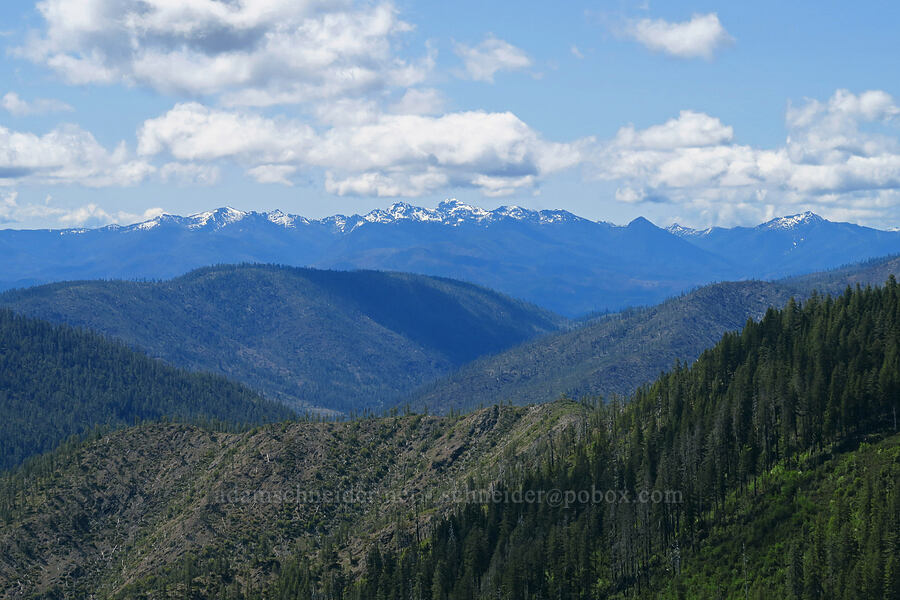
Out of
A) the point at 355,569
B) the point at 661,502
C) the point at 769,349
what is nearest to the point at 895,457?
the point at 661,502

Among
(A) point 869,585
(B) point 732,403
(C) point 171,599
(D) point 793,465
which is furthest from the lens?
(C) point 171,599

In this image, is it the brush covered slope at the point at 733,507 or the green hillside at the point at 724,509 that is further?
the green hillside at the point at 724,509

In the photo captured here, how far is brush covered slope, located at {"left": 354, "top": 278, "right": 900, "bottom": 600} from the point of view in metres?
135

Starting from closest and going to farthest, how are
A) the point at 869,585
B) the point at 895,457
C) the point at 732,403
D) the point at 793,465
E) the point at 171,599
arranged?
the point at 869,585 < the point at 895,457 < the point at 793,465 < the point at 732,403 < the point at 171,599

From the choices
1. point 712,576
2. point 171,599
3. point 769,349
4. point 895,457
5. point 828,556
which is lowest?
point 171,599

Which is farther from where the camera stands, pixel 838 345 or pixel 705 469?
pixel 838 345

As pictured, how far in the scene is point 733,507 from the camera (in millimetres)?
157125

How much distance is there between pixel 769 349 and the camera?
656ft

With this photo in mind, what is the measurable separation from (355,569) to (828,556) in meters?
109

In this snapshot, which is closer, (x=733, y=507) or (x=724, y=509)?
(x=733, y=507)

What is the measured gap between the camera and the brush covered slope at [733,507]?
443 ft

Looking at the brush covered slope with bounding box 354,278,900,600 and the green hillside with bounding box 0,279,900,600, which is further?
the green hillside with bounding box 0,279,900,600

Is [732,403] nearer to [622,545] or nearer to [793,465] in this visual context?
[793,465]

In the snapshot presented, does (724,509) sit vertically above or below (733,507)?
below
